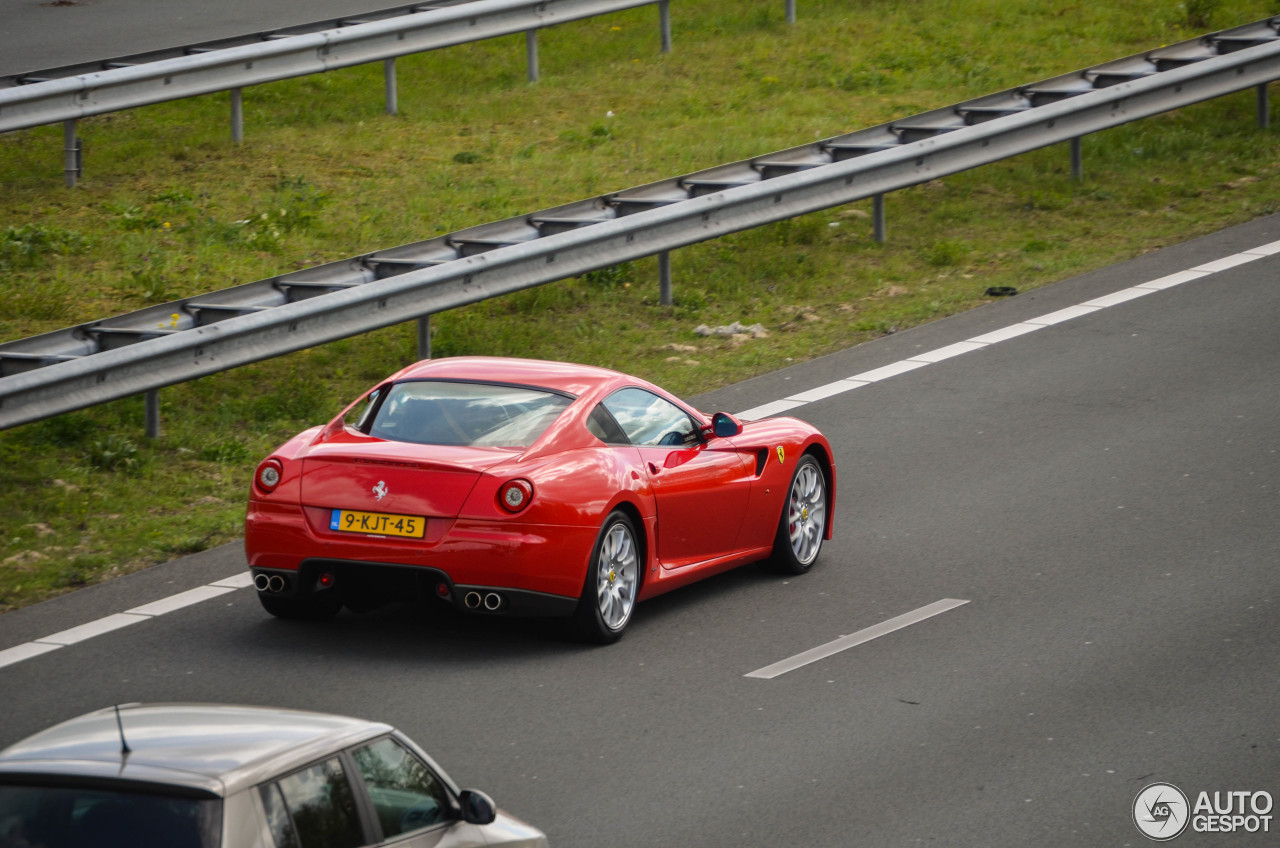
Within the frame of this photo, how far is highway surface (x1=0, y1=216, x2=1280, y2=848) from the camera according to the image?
7414 millimetres

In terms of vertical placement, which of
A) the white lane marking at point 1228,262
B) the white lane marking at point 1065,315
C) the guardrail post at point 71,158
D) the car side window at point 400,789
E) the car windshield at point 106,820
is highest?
the guardrail post at point 71,158

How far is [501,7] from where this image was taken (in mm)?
19438

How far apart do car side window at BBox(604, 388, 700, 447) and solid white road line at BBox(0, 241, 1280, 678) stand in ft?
5.34

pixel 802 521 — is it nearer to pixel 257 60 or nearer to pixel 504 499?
pixel 504 499

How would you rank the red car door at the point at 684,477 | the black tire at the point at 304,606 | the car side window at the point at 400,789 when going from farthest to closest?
the red car door at the point at 684,477 → the black tire at the point at 304,606 → the car side window at the point at 400,789

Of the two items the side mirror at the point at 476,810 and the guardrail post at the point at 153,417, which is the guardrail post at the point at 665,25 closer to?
the guardrail post at the point at 153,417

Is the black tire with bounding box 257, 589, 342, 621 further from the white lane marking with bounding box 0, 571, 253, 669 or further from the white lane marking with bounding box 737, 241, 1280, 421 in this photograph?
the white lane marking with bounding box 737, 241, 1280, 421

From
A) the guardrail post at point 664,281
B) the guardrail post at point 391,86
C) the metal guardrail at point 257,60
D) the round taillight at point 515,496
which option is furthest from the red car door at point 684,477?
the guardrail post at point 391,86

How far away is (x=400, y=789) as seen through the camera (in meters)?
5.21

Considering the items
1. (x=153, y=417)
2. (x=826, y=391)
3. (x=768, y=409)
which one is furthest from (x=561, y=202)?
(x=153, y=417)

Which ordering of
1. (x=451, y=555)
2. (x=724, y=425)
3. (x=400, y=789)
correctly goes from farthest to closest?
(x=724, y=425) < (x=451, y=555) < (x=400, y=789)

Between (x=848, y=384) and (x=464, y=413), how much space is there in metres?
5.56

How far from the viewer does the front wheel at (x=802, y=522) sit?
10.8 m

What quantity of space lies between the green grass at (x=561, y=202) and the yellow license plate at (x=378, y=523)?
7.65 feet
